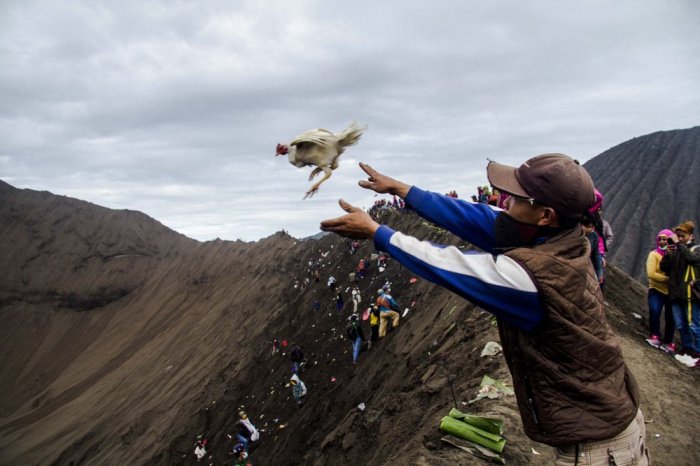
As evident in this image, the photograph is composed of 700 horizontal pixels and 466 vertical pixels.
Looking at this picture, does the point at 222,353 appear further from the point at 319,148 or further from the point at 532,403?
the point at 532,403

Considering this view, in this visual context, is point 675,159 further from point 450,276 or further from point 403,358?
point 450,276

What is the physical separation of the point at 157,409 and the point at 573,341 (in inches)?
818

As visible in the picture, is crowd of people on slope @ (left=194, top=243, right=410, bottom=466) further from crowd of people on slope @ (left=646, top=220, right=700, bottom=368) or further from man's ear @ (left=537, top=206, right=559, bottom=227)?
man's ear @ (left=537, top=206, right=559, bottom=227)

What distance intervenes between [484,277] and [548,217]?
42cm

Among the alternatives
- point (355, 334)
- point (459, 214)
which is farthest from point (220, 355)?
point (459, 214)

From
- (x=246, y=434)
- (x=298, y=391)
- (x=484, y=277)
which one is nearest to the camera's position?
(x=484, y=277)

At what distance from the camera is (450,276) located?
143cm

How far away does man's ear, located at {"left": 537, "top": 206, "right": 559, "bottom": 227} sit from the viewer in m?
1.54

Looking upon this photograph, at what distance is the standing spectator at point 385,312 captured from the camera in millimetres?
10859

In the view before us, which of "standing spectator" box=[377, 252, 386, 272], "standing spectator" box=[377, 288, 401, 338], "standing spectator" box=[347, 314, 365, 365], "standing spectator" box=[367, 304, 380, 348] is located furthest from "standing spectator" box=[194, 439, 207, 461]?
"standing spectator" box=[377, 252, 386, 272]

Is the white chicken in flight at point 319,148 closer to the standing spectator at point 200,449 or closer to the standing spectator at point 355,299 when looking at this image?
the standing spectator at point 355,299

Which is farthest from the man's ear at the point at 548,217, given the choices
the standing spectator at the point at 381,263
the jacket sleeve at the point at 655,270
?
the standing spectator at the point at 381,263

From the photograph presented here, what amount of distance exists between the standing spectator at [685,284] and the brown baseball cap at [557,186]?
203 inches

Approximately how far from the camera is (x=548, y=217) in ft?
5.09
